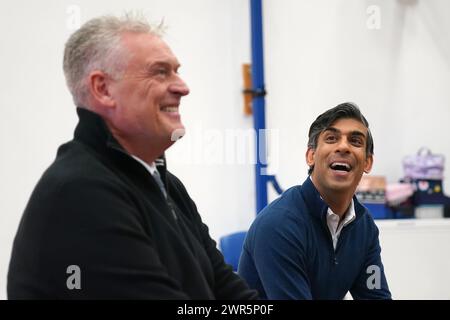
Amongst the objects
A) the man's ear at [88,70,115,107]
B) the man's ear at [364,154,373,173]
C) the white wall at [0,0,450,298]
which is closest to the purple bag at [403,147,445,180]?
the white wall at [0,0,450,298]

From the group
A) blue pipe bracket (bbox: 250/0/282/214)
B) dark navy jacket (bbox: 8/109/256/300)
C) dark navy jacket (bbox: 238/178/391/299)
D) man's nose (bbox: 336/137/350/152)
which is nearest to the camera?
dark navy jacket (bbox: 8/109/256/300)

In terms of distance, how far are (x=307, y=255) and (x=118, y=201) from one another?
2.33 ft

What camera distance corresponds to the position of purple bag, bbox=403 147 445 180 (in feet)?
10.1

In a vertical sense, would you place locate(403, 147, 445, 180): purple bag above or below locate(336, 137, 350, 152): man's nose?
below

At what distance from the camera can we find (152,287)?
3.07 feet

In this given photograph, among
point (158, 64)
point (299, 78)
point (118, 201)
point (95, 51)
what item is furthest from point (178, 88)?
point (299, 78)

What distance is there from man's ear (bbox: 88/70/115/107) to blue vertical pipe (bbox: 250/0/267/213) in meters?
2.17

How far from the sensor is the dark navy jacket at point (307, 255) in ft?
4.90

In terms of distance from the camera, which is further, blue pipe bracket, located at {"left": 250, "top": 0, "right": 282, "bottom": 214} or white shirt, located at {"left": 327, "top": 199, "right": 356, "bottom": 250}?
blue pipe bracket, located at {"left": 250, "top": 0, "right": 282, "bottom": 214}

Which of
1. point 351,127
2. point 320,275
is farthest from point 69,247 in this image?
point 351,127

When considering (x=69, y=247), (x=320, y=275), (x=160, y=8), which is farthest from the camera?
(x=160, y=8)

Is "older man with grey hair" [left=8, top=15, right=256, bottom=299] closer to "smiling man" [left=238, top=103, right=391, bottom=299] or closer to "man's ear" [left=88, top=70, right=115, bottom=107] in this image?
"man's ear" [left=88, top=70, right=115, bottom=107]

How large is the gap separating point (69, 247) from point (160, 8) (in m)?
2.48
